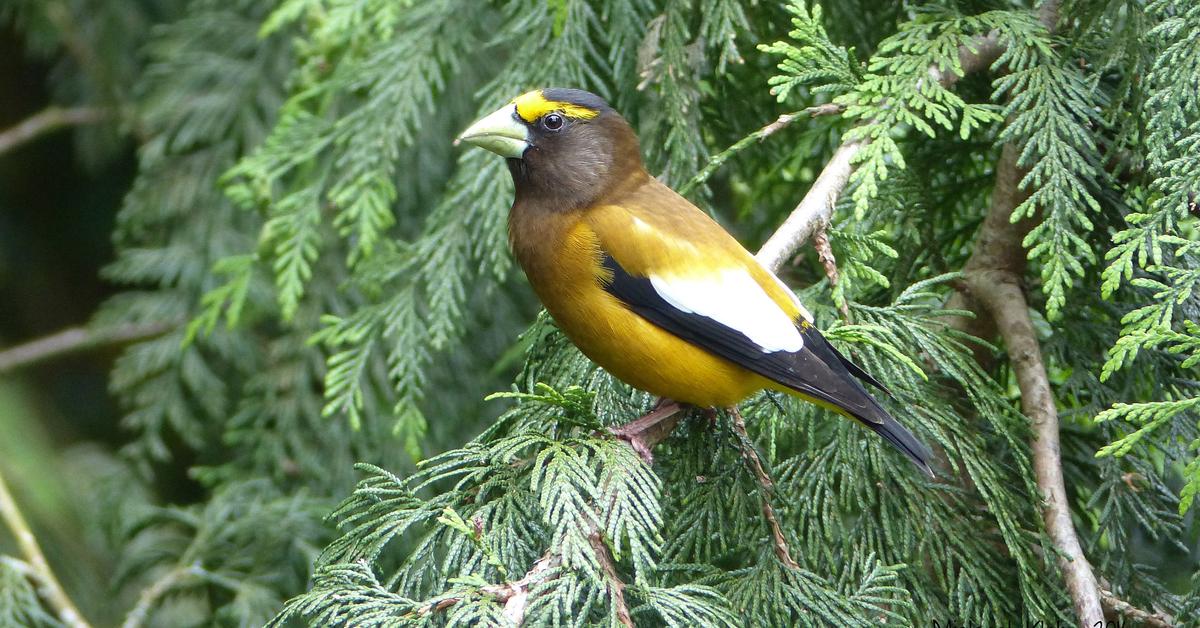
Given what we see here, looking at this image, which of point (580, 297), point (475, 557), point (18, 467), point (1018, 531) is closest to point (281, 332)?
point (18, 467)

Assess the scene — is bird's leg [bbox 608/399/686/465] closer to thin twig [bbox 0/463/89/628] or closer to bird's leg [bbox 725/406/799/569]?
bird's leg [bbox 725/406/799/569]

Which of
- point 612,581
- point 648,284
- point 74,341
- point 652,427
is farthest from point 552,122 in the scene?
point 74,341

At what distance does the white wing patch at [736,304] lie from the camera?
3031 mm

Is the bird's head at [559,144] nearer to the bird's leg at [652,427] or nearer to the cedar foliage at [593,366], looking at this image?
the cedar foliage at [593,366]

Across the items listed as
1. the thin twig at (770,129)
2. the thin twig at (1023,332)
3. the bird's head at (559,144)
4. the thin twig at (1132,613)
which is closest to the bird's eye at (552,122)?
the bird's head at (559,144)

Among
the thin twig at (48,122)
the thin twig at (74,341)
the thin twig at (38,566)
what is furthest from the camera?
the thin twig at (48,122)

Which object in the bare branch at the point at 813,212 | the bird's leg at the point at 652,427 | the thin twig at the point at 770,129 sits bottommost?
the bird's leg at the point at 652,427

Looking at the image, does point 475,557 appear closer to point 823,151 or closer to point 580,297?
point 580,297

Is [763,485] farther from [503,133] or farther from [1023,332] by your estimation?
[503,133]

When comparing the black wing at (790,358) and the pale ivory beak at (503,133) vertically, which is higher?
the pale ivory beak at (503,133)

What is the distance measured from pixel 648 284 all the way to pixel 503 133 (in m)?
0.68

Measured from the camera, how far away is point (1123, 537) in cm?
297

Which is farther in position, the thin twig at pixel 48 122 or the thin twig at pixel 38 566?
the thin twig at pixel 48 122

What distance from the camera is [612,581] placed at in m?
2.30
